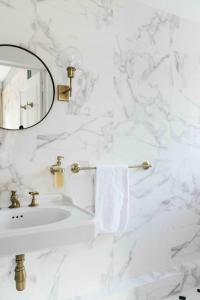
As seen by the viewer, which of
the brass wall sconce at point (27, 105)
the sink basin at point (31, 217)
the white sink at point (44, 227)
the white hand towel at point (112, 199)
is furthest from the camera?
the white hand towel at point (112, 199)

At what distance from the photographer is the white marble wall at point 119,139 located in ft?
5.43

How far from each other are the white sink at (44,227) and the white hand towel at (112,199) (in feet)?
0.85

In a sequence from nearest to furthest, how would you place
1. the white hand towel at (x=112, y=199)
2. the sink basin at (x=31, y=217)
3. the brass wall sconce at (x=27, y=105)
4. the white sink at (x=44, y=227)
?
the white sink at (x=44, y=227), the sink basin at (x=31, y=217), the brass wall sconce at (x=27, y=105), the white hand towel at (x=112, y=199)

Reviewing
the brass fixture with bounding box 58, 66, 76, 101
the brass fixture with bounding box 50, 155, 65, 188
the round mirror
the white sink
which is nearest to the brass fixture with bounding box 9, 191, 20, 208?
the white sink

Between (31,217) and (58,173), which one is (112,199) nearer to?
(58,173)

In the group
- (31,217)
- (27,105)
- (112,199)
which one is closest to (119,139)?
(112,199)

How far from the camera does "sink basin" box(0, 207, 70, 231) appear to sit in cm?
147

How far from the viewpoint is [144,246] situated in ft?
6.95

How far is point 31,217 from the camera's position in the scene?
153cm

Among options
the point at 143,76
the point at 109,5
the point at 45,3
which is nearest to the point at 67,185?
the point at 143,76

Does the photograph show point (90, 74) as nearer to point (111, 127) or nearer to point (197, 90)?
point (111, 127)

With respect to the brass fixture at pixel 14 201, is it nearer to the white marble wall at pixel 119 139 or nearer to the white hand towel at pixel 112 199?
the white marble wall at pixel 119 139

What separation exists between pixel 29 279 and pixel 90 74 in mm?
1353

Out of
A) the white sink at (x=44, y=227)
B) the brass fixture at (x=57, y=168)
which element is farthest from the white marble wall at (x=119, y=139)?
the white sink at (x=44, y=227)
